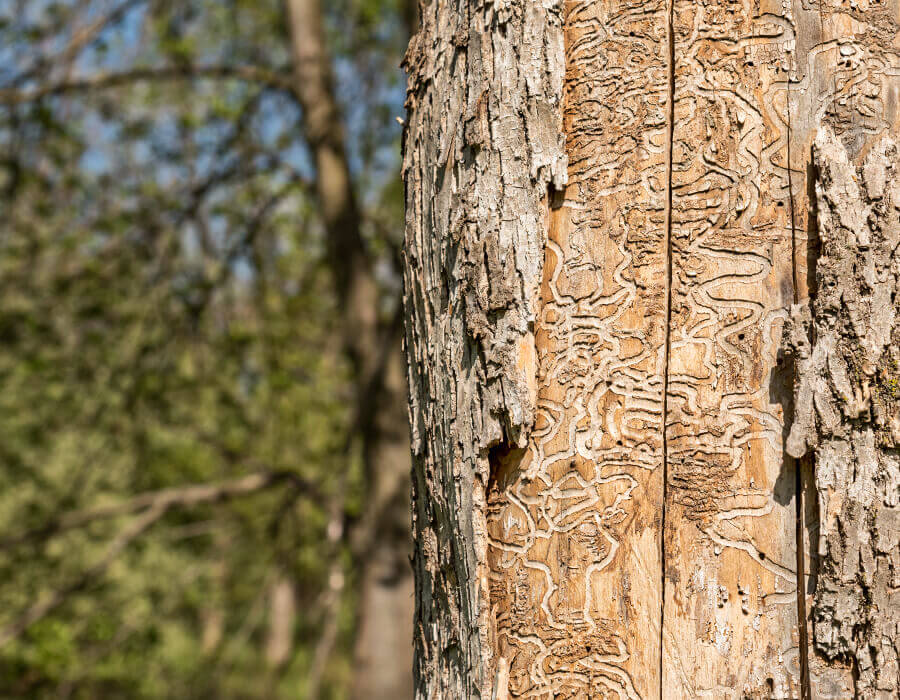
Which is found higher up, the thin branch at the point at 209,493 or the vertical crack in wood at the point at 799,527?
the vertical crack in wood at the point at 799,527

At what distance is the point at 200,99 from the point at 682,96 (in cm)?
433

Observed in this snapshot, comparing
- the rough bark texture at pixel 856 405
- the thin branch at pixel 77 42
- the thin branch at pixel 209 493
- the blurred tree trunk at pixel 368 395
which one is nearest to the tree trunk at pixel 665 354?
the rough bark texture at pixel 856 405

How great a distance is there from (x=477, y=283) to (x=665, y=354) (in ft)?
0.83

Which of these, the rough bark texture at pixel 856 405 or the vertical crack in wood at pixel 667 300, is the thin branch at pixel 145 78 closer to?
the vertical crack in wood at pixel 667 300

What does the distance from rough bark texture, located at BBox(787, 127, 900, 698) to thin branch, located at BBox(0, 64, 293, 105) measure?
4.01 m

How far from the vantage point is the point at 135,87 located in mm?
5145

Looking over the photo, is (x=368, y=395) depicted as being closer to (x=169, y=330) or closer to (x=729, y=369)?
(x=169, y=330)

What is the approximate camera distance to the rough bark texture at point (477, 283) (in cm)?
106

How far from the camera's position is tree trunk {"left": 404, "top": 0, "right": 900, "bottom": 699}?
95 cm

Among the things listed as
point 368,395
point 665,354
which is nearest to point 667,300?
point 665,354

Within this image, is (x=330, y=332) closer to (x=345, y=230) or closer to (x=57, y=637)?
(x=345, y=230)

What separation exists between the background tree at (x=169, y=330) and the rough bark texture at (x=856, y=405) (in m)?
3.35

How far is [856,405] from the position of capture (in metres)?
0.94

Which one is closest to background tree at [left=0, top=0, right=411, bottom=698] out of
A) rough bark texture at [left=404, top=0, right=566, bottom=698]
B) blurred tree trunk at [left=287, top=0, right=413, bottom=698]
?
blurred tree trunk at [left=287, top=0, right=413, bottom=698]
